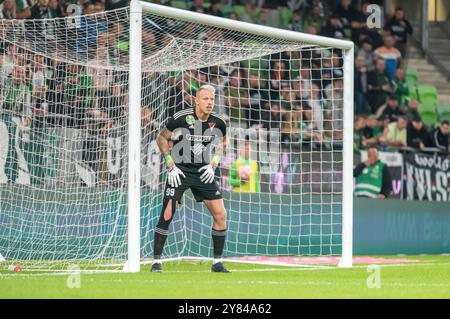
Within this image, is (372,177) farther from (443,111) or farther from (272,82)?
(443,111)

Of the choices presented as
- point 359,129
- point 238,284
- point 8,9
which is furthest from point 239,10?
point 238,284

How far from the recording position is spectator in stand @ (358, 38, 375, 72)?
23.0 m

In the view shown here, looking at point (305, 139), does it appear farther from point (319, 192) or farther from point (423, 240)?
point (423, 240)

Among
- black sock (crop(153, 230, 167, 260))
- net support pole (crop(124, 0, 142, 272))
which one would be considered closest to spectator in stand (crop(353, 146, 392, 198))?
black sock (crop(153, 230, 167, 260))

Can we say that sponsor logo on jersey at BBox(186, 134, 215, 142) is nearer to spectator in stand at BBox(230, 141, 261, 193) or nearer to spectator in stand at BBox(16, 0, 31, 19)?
spectator in stand at BBox(230, 141, 261, 193)

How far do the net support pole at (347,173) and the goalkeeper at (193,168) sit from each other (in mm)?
1795

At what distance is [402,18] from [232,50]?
11240 mm

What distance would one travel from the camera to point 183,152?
12906 millimetres

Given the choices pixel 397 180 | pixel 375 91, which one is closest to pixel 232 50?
pixel 397 180

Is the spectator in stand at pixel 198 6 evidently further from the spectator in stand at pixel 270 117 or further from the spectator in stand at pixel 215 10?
the spectator in stand at pixel 270 117

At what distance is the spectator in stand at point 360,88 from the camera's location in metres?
21.8

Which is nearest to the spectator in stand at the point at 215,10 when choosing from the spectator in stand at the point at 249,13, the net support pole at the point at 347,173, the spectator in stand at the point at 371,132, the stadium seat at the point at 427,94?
the spectator in stand at the point at 249,13

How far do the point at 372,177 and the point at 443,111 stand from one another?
15.5 feet

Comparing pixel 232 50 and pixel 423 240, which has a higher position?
pixel 232 50
